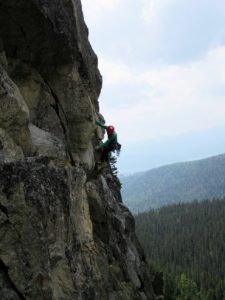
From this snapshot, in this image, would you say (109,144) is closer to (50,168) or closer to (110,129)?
(110,129)

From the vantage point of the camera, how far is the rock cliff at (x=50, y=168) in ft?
46.2

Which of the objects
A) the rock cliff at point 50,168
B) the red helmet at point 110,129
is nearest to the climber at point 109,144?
the red helmet at point 110,129

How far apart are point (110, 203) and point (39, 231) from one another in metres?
14.1

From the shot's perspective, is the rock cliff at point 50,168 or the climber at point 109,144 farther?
the climber at point 109,144

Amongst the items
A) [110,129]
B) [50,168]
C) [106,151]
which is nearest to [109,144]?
[106,151]

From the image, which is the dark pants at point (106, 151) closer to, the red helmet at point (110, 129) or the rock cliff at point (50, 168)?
the red helmet at point (110, 129)

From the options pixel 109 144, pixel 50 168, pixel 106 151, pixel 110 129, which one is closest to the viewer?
pixel 50 168

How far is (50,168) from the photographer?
53.5 feet

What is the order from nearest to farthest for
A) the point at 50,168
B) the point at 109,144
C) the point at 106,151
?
1. the point at 50,168
2. the point at 109,144
3. the point at 106,151

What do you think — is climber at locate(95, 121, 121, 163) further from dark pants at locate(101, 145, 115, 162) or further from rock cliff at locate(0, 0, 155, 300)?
rock cliff at locate(0, 0, 155, 300)

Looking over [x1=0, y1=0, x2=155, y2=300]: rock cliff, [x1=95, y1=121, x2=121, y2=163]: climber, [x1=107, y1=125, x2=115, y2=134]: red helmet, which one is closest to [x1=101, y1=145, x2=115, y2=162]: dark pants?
[x1=95, y1=121, x2=121, y2=163]: climber

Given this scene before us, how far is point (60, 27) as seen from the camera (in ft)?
65.4

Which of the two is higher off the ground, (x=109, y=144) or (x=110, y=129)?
(x=110, y=129)

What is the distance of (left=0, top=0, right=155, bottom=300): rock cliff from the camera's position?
46.2 feet
